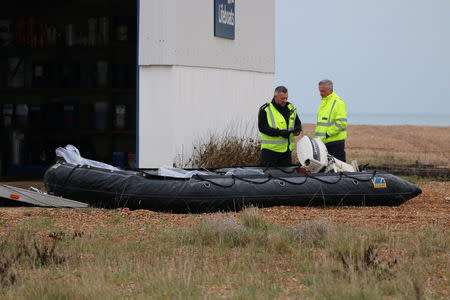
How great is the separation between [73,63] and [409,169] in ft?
25.5

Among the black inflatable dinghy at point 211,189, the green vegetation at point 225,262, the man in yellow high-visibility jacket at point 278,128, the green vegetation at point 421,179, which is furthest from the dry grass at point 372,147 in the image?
the green vegetation at point 225,262

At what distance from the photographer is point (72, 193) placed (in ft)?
40.5

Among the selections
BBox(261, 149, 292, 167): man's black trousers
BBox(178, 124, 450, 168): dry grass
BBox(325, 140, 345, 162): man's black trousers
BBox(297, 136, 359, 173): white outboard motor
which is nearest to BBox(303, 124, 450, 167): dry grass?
BBox(178, 124, 450, 168): dry grass

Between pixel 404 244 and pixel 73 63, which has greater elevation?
pixel 73 63

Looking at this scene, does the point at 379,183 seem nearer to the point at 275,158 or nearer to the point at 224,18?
the point at 275,158

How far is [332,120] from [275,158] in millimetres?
1141

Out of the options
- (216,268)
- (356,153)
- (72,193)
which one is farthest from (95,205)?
(356,153)

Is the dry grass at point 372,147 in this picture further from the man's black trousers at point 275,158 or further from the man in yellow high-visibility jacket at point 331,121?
the man in yellow high-visibility jacket at point 331,121

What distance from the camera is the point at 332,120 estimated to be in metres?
14.2

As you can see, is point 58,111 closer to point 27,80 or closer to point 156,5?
point 27,80

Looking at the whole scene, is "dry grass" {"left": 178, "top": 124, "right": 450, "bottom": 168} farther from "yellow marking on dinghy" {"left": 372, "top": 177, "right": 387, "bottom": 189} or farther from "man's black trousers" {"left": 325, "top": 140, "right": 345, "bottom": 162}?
"yellow marking on dinghy" {"left": 372, "top": 177, "right": 387, "bottom": 189}

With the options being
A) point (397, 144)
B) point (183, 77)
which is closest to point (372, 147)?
point (397, 144)

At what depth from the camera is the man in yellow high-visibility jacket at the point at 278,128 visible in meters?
13.6

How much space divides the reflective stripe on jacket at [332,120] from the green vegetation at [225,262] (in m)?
3.92
